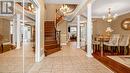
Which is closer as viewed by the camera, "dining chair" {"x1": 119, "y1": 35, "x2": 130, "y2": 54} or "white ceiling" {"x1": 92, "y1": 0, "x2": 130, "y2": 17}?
"white ceiling" {"x1": 92, "y1": 0, "x2": 130, "y2": 17}

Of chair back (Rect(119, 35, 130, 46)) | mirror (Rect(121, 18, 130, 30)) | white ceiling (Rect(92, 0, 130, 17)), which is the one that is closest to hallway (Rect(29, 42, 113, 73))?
chair back (Rect(119, 35, 130, 46))

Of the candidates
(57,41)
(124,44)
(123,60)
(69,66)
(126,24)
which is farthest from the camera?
(126,24)

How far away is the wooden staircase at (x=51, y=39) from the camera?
30.6 ft

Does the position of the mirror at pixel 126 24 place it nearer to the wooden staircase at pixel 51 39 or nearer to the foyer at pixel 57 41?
the foyer at pixel 57 41

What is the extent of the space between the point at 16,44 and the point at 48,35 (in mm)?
6666

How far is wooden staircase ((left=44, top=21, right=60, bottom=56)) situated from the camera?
9.33m

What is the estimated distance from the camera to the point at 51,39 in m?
10.4

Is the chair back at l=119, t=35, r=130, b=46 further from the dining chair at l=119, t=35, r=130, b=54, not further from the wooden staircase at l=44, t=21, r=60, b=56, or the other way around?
the wooden staircase at l=44, t=21, r=60, b=56

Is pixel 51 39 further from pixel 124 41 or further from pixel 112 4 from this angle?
pixel 124 41

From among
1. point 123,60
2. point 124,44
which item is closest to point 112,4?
point 124,44

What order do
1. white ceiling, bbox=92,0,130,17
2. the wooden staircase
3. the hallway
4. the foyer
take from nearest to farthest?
the foyer
the hallway
white ceiling, bbox=92,0,130,17
the wooden staircase

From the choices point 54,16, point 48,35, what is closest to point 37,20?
point 48,35

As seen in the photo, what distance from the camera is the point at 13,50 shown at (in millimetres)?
3941

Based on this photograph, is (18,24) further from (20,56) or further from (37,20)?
(37,20)
